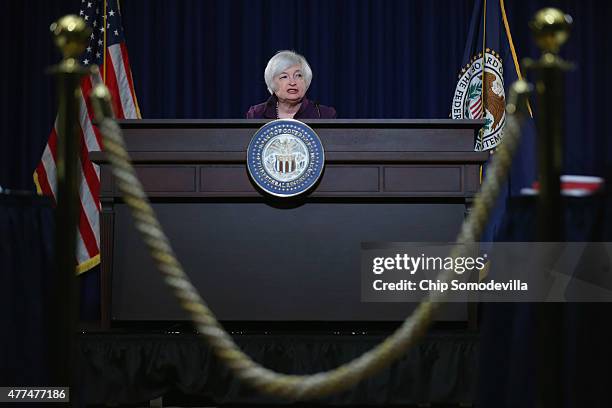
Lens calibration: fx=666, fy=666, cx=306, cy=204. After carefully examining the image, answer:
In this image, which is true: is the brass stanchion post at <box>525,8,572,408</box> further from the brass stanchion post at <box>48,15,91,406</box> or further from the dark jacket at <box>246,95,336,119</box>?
the dark jacket at <box>246,95,336,119</box>

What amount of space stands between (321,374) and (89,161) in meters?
3.42

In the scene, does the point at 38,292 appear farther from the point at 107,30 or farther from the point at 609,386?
the point at 107,30

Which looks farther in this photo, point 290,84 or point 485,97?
point 485,97

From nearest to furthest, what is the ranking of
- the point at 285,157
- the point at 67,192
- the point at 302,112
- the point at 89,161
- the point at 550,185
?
the point at 550,185 < the point at 67,192 < the point at 285,157 < the point at 302,112 < the point at 89,161

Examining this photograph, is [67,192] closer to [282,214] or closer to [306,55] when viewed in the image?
[282,214]

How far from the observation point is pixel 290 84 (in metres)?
3.97

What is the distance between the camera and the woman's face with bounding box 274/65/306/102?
3.96 meters

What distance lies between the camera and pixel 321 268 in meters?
3.22

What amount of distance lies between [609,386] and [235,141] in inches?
81.2

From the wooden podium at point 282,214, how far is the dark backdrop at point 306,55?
223 centimetres

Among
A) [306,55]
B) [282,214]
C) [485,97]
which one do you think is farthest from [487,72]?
[282,214]

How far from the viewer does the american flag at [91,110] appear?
170 inches

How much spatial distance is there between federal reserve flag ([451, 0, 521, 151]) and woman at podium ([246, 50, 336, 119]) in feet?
4.13

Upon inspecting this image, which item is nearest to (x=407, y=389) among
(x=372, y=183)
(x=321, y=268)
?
(x=321, y=268)
